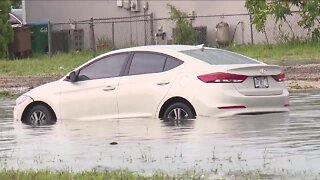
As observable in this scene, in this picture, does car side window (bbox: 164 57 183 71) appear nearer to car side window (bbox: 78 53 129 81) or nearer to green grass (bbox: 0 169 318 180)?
car side window (bbox: 78 53 129 81)

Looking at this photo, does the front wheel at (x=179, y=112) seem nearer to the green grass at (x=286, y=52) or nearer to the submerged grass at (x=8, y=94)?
the submerged grass at (x=8, y=94)

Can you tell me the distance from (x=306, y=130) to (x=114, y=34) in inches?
1250

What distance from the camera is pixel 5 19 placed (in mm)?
40125

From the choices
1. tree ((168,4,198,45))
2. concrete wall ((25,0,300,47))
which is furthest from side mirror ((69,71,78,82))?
concrete wall ((25,0,300,47))

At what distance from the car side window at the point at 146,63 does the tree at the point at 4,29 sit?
22.7 m

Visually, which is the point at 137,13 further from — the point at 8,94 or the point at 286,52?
the point at 8,94

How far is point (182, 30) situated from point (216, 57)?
81.6ft

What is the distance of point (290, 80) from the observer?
85.6ft

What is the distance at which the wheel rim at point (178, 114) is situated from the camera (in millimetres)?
16122

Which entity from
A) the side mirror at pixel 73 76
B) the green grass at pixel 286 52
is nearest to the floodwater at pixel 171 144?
the side mirror at pixel 73 76

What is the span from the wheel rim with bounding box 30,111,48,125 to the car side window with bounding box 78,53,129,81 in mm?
1033

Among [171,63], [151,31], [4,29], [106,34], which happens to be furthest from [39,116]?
[106,34]

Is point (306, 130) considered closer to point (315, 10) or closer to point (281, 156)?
point (281, 156)

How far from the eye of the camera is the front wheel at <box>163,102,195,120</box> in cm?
1604
